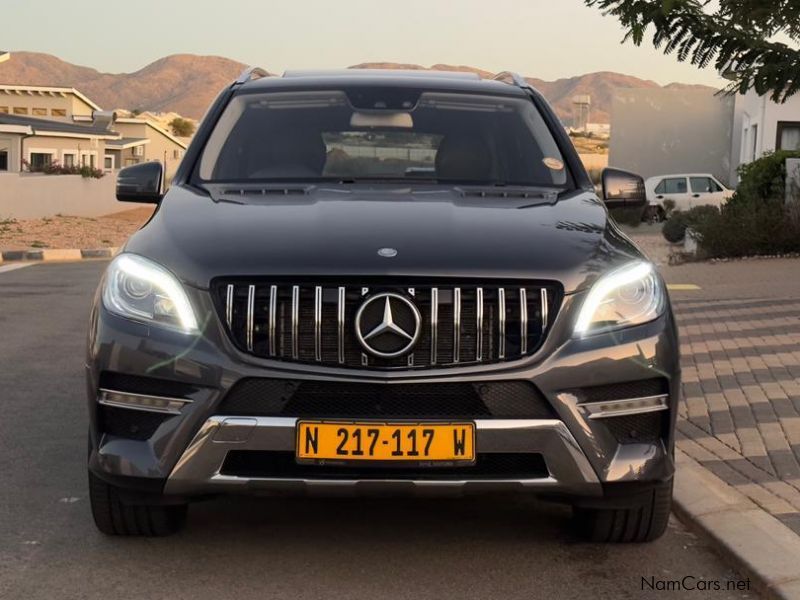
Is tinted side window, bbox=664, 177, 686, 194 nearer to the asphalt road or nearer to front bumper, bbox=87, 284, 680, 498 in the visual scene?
the asphalt road

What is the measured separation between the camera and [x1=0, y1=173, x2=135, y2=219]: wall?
3828 cm

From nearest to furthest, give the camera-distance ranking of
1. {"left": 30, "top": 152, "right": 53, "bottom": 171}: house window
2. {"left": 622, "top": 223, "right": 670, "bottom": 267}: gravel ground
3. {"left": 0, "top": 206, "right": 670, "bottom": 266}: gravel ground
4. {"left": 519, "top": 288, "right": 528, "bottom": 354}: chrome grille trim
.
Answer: {"left": 519, "top": 288, "right": 528, "bottom": 354}: chrome grille trim
{"left": 622, "top": 223, "right": 670, "bottom": 267}: gravel ground
{"left": 0, "top": 206, "right": 670, "bottom": 266}: gravel ground
{"left": 30, "top": 152, "right": 53, "bottom": 171}: house window

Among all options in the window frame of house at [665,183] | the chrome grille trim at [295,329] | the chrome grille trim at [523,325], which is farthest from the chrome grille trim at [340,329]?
the window frame of house at [665,183]

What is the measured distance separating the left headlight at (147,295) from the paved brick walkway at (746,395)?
2377 millimetres

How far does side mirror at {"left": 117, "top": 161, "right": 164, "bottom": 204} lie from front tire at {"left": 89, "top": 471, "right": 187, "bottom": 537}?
1591 mm

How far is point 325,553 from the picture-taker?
488 cm

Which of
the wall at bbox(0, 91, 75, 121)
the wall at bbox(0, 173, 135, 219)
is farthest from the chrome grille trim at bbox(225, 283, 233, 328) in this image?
the wall at bbox(0, 91, 75, 121)

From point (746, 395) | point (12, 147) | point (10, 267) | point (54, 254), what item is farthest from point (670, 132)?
point (746, 395)

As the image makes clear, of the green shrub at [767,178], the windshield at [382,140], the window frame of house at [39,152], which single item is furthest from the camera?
the window frame of house at [39,152]

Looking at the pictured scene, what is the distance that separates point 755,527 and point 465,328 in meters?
1.45

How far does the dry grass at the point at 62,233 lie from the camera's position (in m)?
Result: 29.2

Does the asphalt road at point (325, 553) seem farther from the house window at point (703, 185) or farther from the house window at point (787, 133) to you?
the house window at point (703, 185)

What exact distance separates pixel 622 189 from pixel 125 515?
8.82ft

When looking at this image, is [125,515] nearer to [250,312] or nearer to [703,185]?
[250,312]
